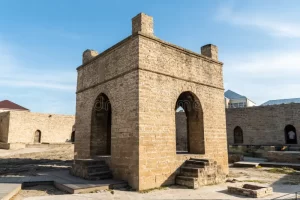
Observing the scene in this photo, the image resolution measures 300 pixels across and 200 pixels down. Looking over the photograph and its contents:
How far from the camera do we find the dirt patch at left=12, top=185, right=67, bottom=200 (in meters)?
6.69

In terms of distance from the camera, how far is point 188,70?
31.6ft

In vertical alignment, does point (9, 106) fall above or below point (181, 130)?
above

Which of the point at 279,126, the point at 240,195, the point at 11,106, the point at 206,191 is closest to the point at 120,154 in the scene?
the point at 206,191

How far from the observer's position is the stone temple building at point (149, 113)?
7781mm

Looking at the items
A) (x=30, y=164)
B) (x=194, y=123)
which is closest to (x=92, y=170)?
(x=194, y=123)

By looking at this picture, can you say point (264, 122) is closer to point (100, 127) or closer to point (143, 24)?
point (100, 127)

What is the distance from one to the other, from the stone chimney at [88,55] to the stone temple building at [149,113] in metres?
0.49

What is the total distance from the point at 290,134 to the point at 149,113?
18505mm

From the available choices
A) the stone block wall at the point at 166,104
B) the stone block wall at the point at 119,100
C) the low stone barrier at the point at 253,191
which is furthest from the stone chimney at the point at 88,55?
the low stone barrier at the point at 253,191

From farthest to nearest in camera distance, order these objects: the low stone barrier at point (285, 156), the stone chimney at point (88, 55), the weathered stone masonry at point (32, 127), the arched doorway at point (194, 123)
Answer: the weathered stone masonry at point (32, 127) → the low stone barrier at point (285, 156) → the stone chimney at point (88, 55) → the arched doorway at point (194, 123)

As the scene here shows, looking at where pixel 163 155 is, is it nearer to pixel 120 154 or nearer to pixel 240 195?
pixel 120 154

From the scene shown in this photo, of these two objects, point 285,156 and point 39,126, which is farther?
point 39,126

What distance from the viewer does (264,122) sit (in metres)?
21.2

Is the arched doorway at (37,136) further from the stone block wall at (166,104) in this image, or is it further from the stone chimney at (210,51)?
the stone block wall at (166,104)
